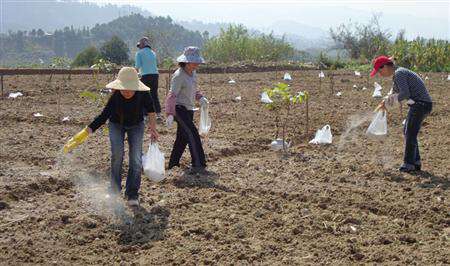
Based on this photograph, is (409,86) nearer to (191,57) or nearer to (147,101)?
(191,57)

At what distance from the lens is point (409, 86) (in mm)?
6066

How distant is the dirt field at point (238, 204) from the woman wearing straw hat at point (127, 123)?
0.29m

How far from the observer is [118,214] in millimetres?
4824

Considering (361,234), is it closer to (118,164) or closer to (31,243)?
(118,164)

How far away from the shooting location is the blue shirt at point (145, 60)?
8.78 metres

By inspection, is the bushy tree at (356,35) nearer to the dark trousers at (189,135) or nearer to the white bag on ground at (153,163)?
the dark trousers at (189,135)

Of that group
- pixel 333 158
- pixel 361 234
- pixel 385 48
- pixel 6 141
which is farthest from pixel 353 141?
pixel 385 48

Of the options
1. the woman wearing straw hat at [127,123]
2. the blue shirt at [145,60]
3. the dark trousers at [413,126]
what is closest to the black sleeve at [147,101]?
the woman wearing straw hat at [127,123]

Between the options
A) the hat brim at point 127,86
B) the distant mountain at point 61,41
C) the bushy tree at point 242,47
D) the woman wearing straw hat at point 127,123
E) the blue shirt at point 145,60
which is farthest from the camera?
the distant mountain at point 61,41

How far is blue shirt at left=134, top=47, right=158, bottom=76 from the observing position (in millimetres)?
8781

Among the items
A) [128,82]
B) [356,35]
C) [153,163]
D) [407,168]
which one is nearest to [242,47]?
[356,35]

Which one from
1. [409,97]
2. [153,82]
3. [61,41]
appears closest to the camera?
[409,97]

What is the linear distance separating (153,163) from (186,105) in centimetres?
117

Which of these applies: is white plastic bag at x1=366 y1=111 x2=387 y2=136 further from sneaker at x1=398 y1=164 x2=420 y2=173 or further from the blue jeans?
the blue jeans
